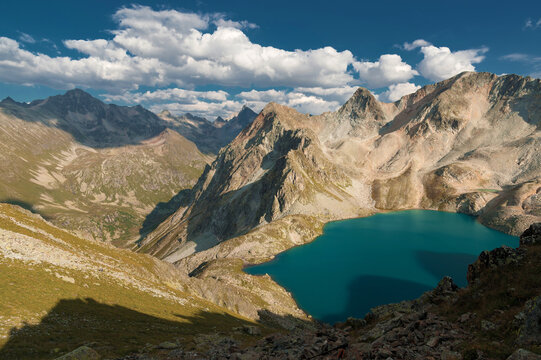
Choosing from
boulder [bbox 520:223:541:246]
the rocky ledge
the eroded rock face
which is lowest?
the rocky ledge

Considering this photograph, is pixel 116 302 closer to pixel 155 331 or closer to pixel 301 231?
pixel 155 331

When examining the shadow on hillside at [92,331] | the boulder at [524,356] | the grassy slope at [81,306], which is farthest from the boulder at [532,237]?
the shadow on hillside at [92,331]

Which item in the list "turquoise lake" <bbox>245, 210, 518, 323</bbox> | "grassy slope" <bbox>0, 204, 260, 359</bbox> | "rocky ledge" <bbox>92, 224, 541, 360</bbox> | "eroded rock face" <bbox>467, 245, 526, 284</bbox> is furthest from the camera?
"turquoise lake" <bbox>245, 210, 518, 323</bbox>

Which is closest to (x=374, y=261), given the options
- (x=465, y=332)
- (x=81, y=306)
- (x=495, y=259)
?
(x=495, y=259)

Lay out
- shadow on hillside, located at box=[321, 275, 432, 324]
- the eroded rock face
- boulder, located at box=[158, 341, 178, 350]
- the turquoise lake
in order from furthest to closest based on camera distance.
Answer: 1. the turquoise lake
2. shadow on hillside, located at box=[321, 275, 432, 324]
3. the eroded rock face
4. boulder, located at box=[158, 341, 178, 350]

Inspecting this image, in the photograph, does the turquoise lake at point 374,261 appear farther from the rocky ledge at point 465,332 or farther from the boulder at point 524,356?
the boulder at point 524,356

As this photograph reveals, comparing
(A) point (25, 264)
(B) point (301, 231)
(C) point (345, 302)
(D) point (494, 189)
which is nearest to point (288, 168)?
(B) point (301, 231)

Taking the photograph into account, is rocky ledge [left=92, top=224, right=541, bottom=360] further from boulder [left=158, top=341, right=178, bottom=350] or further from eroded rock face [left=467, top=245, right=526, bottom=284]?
boulder [left=158, top=341, right=178, bottom=350]

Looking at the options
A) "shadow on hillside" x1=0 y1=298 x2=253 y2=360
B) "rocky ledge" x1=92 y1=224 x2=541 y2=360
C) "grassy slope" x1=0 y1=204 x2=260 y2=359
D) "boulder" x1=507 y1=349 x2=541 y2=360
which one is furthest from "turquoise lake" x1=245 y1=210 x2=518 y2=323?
"boulder" x1=507 y1=349 x2=541 y2=360
